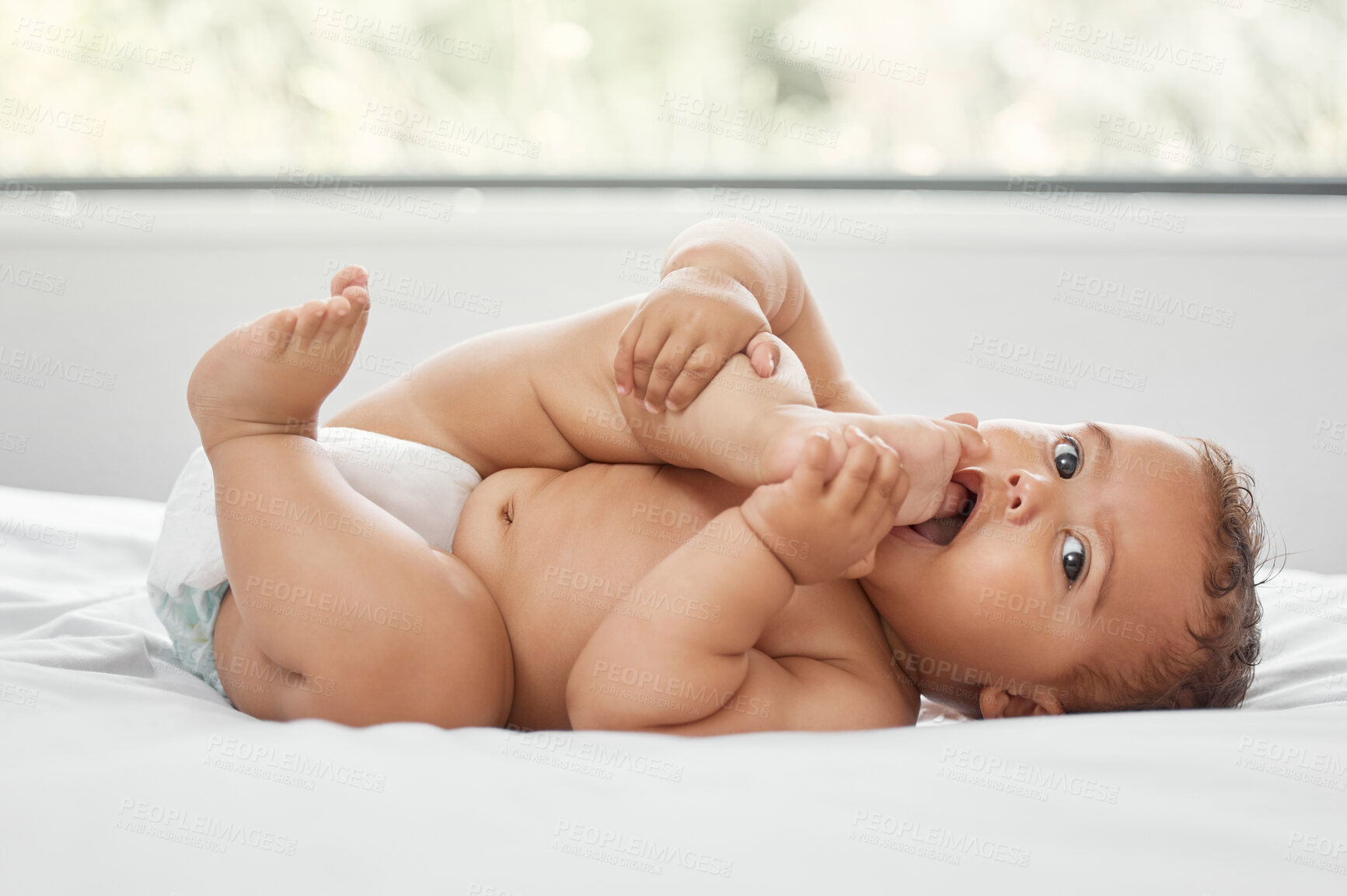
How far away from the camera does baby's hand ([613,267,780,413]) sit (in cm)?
79

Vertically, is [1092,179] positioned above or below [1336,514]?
above

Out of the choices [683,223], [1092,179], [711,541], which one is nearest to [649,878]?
[711,541]

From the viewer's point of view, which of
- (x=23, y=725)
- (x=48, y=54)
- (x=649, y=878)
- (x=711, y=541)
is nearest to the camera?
(x=649, y=878)

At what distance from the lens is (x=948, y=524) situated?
899 millimetres

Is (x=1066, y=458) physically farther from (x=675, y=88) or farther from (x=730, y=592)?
(x=675, y=88)

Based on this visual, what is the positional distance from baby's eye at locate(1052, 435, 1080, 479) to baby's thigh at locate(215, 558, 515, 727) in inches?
20.4

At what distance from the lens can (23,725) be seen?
1.91ft

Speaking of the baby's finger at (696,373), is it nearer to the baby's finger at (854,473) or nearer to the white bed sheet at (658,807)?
the baby's finger at (854,473)

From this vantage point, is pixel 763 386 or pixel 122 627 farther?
pixel 122 627

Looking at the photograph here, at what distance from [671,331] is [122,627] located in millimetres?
589

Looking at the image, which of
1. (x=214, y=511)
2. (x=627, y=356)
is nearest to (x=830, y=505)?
(x=627, y=356)

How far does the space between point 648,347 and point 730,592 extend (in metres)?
0.22

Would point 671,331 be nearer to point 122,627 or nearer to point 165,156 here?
point 122,627

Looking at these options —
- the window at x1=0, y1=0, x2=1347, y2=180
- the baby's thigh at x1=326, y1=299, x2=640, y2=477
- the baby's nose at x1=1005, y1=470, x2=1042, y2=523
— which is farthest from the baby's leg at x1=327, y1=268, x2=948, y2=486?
the window at x1=0, y1=0, x2=1347, y2=180
